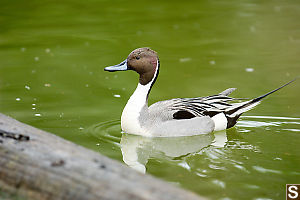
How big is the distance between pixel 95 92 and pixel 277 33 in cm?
579

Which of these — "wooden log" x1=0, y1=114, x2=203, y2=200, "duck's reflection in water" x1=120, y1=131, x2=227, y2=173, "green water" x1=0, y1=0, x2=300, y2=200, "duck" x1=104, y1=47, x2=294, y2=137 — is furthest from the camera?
"duck" x1=104, y1=47, x2=294, y2=137

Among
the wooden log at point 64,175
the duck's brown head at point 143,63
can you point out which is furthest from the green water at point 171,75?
the wooden log at point 64,175

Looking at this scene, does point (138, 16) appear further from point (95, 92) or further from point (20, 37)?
point (95, 92)

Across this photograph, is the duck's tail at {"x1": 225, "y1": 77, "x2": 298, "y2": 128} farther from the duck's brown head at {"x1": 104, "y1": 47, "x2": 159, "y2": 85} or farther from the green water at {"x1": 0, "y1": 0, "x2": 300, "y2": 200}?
the duck's brown head at {"x1": 104, "y1": 47, "x2": 159, "y2": 85}

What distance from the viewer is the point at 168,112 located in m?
6.34

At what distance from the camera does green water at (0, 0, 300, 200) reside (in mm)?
5367

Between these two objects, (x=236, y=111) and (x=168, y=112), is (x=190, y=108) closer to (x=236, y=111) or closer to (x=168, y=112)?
(x=168, y=112)

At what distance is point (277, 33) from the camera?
12281 millimetres

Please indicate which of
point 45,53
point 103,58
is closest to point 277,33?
point 103,58

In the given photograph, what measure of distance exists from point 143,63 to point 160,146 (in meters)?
1.12

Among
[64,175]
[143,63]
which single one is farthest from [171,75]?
[64,175]

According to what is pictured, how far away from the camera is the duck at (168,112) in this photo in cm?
630

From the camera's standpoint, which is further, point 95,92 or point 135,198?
point 95,92

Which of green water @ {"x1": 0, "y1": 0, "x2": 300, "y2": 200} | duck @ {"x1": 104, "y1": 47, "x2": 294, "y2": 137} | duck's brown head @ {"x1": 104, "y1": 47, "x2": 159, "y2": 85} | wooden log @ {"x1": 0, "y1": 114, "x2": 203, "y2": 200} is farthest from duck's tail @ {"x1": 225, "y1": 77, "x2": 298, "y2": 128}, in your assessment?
wooden log @ {"x1": 0, "y1": 114, "x2": 203, "y2": 200}
